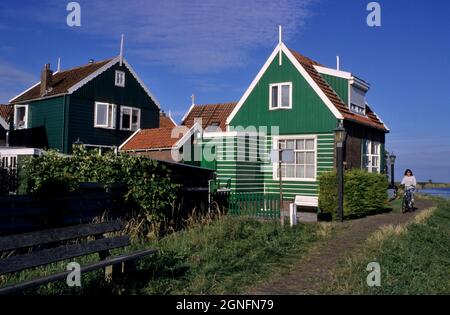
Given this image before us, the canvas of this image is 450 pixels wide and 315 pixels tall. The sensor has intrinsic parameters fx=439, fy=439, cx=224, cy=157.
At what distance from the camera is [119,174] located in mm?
11242

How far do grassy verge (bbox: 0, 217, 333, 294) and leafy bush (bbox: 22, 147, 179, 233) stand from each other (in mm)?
1149

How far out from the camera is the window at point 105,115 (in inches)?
1083

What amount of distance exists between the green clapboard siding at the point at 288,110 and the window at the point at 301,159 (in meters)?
0.51

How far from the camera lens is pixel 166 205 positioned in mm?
11477

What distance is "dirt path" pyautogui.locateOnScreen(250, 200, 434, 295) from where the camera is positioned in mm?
6637

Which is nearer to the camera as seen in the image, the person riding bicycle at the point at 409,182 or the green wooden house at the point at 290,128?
the person riding bicycle at the point at 409,182

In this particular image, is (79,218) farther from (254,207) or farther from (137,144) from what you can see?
(137,144)

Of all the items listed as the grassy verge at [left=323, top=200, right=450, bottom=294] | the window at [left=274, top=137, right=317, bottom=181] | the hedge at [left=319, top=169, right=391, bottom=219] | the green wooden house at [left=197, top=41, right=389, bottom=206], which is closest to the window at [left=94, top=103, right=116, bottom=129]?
the green wooden house at [left=197, top=41, right=389, bottom=206]

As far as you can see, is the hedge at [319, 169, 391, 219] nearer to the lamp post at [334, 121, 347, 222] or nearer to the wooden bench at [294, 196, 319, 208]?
the wooden bench at [294, 196, 319, 208]

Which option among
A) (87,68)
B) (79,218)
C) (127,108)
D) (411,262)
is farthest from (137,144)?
(411,262)

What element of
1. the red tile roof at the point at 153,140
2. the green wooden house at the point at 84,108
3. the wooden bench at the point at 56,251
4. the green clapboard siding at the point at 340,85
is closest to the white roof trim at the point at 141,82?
the green wooden house at the point at 84,108

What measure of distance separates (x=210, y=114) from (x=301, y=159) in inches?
386

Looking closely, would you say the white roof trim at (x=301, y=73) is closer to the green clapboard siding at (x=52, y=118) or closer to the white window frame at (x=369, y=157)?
the white window frame at (x=369, y=157)

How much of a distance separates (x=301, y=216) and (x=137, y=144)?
1306 cm
